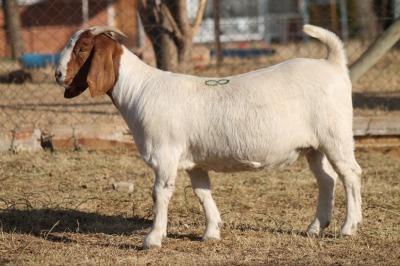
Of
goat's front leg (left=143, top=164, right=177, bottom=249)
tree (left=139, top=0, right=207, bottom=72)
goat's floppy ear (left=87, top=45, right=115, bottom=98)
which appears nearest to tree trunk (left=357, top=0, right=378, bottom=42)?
tree (left=139, top=0, right=207, bottom=72)

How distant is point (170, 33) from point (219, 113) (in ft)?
17.5

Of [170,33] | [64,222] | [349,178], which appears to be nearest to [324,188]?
[349,178]

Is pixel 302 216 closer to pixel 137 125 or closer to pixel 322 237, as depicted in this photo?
pixel 322 237

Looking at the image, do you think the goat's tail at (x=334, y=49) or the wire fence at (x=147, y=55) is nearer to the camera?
the goat's tail at (x=334, y=49)

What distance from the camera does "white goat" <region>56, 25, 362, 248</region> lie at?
521cm

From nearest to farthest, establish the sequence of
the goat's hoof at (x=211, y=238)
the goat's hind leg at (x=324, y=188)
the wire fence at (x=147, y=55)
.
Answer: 1. the goat's hoof at (x=211, y=238)
2. the goat's hind leg at (x=324, y=188)
3. the wire fence at (x=147, y=55)

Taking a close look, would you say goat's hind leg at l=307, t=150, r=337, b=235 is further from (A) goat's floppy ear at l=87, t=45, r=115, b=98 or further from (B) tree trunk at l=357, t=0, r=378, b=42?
(B) tree trunk at l=357, t=0, r=378, b=42

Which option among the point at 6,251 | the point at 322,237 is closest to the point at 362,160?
the point at 322,237

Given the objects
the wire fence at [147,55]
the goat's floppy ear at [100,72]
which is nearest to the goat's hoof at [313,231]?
the goat's floppy ear at [100,72]

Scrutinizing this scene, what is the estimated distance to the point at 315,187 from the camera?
7281 millimetres

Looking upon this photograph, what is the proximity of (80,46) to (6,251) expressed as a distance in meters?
1.40

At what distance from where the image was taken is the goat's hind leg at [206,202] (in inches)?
218

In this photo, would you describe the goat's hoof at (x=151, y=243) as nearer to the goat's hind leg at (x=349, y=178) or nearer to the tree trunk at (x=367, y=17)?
the goat's hind leg at (x=349, y=178)

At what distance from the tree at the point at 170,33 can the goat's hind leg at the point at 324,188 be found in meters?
4.61
